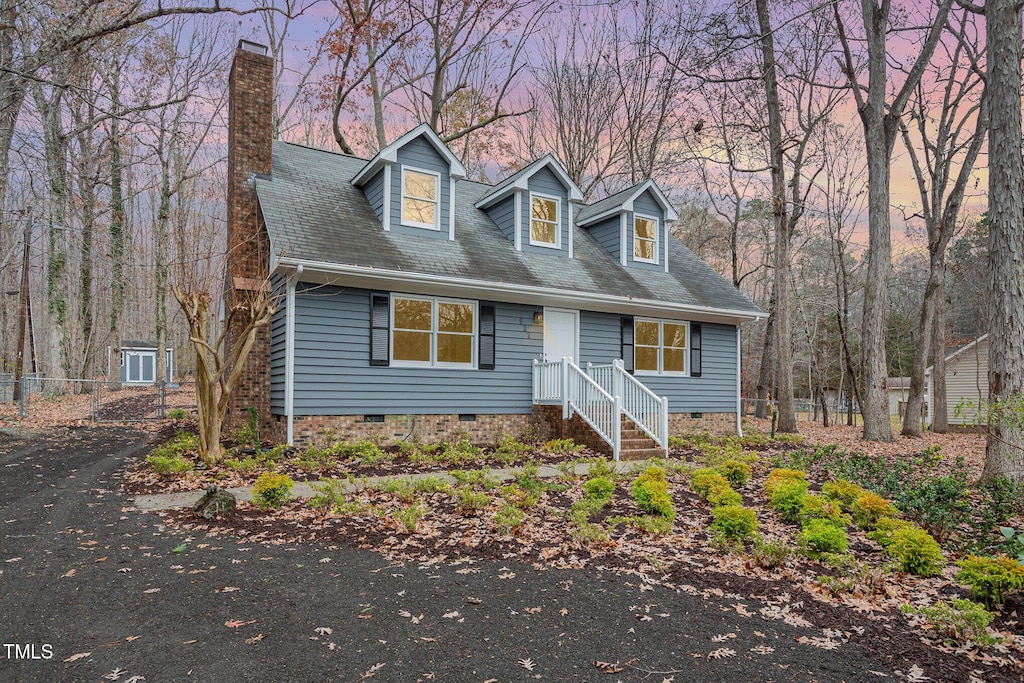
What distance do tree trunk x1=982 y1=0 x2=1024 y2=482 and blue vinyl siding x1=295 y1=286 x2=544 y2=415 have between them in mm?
7954

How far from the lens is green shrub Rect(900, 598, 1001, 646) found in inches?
142

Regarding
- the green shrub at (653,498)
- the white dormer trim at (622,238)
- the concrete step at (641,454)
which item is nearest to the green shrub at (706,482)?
the green shrub at (653,498)

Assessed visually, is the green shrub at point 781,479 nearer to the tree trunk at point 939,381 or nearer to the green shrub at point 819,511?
the green shrub at point 819,511

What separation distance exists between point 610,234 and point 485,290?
5.25 meters

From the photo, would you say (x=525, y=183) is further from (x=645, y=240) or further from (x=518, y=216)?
(x=645, y=240)

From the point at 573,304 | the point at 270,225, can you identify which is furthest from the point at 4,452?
the point at 573,304

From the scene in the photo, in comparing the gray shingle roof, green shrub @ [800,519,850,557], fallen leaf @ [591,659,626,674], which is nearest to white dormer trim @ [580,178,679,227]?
the gray shingle roof

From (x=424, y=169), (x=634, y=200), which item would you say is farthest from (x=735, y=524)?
(x=634, y=200)

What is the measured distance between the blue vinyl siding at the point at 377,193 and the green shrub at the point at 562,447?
5599 mm

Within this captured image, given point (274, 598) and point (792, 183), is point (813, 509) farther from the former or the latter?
point (792, 183)

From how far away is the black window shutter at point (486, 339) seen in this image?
478 inches

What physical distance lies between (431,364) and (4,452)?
7.56 m

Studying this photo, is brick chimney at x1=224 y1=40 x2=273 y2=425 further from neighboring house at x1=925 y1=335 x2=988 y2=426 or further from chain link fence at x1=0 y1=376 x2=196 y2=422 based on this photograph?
neighboring house at x1=925 y1=335 x2=988 y2=426

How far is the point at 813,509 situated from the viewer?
604 cm
